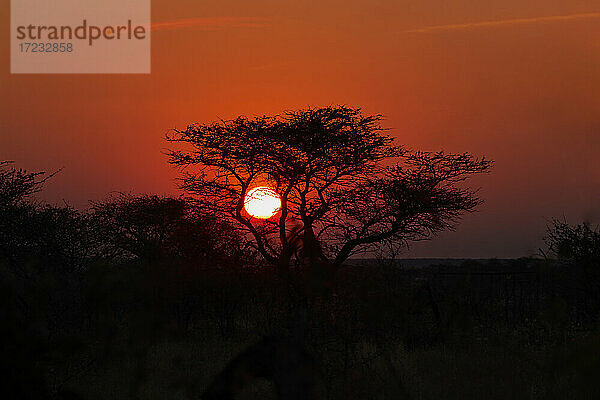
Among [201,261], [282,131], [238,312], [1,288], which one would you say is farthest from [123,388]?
[282,131]

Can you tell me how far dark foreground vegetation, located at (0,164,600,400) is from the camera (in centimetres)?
198

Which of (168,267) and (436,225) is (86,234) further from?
(436,225)

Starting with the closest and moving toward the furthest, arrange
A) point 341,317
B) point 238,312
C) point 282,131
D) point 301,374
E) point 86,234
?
1. point 301,374
2. point 341,317
3. point 238,312
4. point 86,234
5. point 282,131

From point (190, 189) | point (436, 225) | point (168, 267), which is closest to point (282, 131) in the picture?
point (190, 189)

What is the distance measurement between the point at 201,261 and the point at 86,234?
13.2 feet

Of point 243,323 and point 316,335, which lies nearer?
point 316,335

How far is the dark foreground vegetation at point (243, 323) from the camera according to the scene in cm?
198

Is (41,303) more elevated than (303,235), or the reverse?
(303,235)

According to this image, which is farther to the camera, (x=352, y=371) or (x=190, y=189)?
(x=190, y=189)

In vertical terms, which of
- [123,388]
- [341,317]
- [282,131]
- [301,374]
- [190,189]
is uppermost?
[282,131]

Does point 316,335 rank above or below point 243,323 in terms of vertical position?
above

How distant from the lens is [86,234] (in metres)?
21.4

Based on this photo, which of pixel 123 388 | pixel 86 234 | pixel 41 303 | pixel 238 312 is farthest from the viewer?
pixel 86 234

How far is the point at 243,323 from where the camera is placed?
1719 cm
